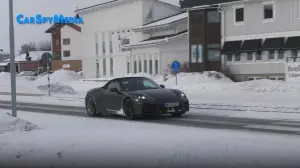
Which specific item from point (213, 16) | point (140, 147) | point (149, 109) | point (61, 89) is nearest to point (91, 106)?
point (149, 109)

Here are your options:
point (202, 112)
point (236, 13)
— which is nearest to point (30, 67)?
point (236, 13)

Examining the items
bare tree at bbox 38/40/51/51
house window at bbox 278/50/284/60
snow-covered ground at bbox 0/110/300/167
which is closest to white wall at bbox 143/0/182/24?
house window at bbox 278/50/284/60

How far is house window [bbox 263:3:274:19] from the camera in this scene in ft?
113

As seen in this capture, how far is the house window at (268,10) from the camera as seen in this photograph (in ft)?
113

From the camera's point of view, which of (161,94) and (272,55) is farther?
(272,55)

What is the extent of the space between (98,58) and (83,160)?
2075 inches

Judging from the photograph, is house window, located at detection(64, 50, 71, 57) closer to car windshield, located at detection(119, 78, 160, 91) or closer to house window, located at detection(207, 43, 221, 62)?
house window, located at detection(207, 43, 221, 62)

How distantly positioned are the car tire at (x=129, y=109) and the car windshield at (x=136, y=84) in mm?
717

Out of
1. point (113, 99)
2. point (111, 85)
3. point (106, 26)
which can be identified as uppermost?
point (106, 26)

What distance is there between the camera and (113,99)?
16234mm

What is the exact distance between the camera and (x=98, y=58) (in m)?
60.8

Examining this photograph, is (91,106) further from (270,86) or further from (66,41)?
(66,41)

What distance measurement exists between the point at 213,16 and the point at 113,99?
23.3m

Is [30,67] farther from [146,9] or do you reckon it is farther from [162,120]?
[162,120]
